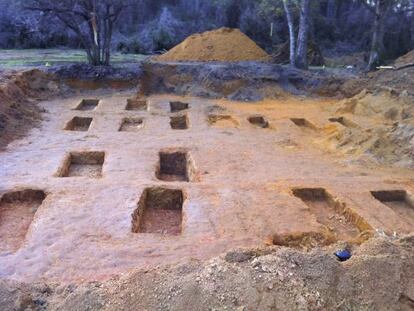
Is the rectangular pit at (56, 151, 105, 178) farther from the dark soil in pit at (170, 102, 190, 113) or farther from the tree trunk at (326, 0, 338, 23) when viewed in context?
the tree trunk at (326, 0, 338, 23)

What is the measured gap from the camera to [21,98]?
11.5 metres

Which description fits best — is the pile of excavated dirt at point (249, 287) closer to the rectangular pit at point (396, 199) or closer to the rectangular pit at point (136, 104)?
the rectangular pit at point (396, 199)

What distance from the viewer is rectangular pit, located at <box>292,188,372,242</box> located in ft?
18.8

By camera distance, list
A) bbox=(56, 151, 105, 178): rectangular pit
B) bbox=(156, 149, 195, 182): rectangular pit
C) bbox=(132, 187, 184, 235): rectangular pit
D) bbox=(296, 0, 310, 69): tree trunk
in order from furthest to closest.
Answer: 1. bbox=(296, 0, 310, 69): tree trunk
2. bbox=(156, 149, 195, 182): rectangular pit
3. bbox=(56, 151, 105, 178): rectangular pit
4. bbox=(132, 187, 184, 235): rectangular pit

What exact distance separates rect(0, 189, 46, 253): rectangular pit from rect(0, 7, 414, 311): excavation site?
0.08 ft

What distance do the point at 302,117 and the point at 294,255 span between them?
25.7 feet

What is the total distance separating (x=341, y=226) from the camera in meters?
5.96

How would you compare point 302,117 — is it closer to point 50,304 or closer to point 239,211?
point 239,211

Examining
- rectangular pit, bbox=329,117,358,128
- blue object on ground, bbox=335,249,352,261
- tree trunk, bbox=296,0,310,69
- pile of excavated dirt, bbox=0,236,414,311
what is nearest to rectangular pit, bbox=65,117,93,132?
rectangular pit, bbox=329,117,358,128

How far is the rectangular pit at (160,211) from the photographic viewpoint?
5980mm

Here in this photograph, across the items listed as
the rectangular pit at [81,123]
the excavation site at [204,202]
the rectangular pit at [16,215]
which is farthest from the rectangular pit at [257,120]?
the rectangular pit at [16,215]

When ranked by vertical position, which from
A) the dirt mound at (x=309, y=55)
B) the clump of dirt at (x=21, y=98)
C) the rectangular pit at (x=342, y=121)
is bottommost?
the rectangular pit at (x=342, y=121)

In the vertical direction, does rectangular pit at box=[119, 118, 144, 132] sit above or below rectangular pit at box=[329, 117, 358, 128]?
below

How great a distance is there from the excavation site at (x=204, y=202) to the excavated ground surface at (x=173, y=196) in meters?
0.02
